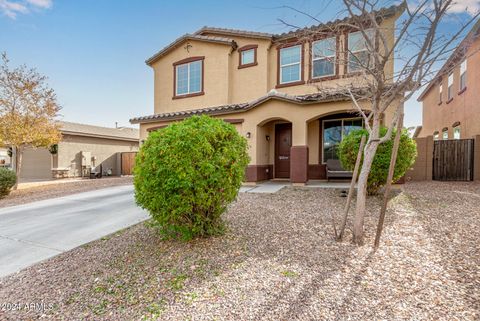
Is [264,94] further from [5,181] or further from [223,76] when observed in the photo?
[5,181]

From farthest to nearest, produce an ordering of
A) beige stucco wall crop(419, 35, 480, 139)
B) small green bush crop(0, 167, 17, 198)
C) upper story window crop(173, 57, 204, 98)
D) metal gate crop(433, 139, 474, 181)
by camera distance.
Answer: upper story window crop(173, 57, 204, 98) → beige stucco wall crop(419, 35, 480, 139) → metal gate crop(433, 139, 474, 181) → small green bush crop(0, 167, 17, 198)

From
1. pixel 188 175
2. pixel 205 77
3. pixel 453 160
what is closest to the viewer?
Result: pixel 188 175

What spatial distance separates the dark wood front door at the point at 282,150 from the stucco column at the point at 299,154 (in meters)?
2.02

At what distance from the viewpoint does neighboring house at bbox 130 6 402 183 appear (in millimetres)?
9602

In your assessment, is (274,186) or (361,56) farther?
(274,186)

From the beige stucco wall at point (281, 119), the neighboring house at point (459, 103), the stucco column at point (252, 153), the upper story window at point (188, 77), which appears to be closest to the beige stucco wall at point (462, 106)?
the neighboring house at point (459, 103)

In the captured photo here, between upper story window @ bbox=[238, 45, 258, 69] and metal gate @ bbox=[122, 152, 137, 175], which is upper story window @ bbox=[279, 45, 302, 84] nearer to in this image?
upper story window @ bbox=[238, 45, 258, 69]

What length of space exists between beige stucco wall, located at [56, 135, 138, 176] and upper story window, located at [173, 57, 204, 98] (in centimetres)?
967

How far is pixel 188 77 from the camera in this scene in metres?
13.6

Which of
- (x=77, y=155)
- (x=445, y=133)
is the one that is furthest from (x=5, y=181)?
(x=445, y=133)

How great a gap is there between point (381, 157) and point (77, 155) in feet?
64.1

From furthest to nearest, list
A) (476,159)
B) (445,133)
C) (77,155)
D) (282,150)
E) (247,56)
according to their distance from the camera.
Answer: (77,155), (445,133), (247,56), (282,150), (476,159)

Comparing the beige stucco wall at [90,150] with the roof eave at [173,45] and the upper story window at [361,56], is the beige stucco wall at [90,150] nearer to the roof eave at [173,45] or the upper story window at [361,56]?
the roof eave at [173,45]

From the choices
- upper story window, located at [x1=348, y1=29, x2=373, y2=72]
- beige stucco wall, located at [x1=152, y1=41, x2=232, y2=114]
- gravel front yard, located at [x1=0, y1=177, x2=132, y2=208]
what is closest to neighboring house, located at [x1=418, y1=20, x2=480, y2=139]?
upper story window, located at [x1=348, y1=29, x2=373, y2=72]
